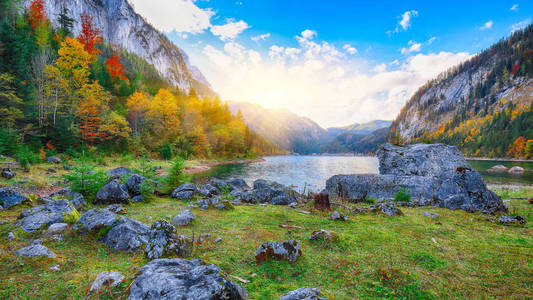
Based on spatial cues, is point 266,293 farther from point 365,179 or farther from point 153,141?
point 153,141

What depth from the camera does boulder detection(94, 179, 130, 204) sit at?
29.4 ft

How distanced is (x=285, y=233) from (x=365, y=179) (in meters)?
10.5


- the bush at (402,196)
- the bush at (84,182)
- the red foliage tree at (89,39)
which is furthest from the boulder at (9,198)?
the red foliage tree at (89,39)

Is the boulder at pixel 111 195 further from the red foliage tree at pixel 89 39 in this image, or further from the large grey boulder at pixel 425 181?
the red foliage tree at pixel 89 39

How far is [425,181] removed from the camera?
1350cm

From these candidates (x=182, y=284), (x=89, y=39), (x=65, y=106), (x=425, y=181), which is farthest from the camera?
(x=89, y=39)

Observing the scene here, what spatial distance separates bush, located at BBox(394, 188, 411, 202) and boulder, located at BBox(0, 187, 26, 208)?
18.3 meters

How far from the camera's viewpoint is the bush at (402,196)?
12.6 m

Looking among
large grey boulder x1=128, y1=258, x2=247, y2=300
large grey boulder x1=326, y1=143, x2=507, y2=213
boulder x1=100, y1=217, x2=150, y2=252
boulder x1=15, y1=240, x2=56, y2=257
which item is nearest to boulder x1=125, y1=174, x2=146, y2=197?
boulder x1=100, y1=217, x2=150, y2=252

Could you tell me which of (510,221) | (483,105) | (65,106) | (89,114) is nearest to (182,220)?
(510,221)

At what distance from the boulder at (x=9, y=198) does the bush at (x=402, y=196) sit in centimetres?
1828

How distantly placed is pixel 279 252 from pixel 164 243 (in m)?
2.47

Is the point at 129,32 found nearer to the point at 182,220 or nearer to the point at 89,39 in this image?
the point at 89,39

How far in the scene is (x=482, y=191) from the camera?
10984 millimetres
